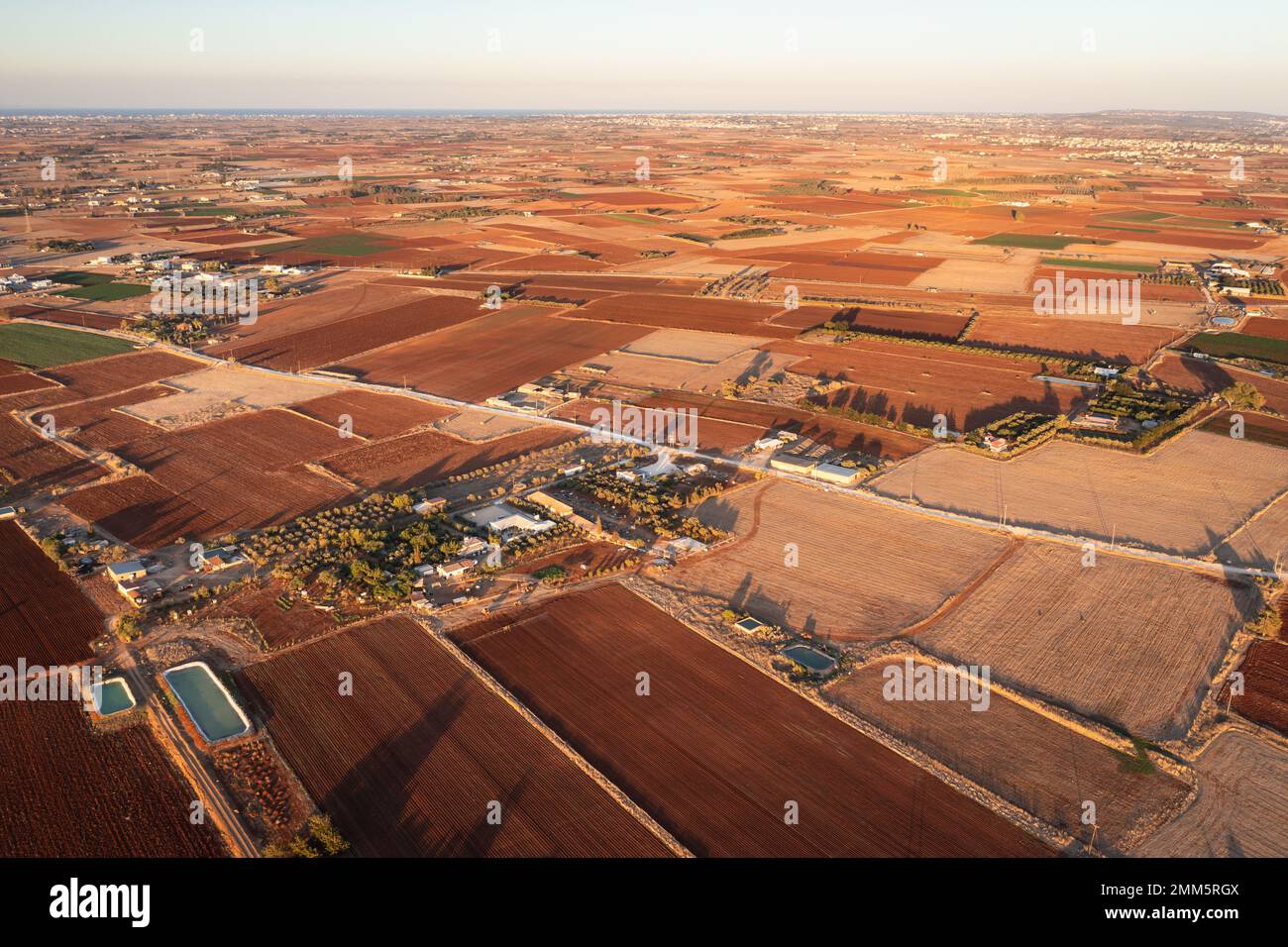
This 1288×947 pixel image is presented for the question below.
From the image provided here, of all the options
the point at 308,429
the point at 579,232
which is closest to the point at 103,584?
the point at 308,429

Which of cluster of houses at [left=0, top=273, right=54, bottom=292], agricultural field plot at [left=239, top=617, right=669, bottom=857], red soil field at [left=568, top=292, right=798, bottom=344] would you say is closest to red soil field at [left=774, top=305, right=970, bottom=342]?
red soil field at [left=568, top=292, right=798, bottom=344]

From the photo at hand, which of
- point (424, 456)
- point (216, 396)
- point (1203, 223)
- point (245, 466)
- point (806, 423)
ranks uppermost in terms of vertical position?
point (1203, 223)

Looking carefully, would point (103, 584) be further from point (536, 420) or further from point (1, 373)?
point (1, 373)

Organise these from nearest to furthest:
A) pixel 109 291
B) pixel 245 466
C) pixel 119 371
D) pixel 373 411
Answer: pixel 245 466 < pixel 373 411 < pixel 119 371 < pixel 109 291

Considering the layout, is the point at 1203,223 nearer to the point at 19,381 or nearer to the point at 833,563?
the point at 833,563

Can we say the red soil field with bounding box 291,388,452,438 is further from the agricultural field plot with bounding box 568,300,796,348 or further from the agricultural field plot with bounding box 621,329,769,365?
A: the agricultural field plot with bounding box 568,300,796,348

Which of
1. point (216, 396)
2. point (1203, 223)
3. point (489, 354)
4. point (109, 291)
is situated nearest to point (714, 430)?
point (489, 354)

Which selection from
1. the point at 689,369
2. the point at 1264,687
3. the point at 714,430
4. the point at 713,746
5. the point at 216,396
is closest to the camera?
the point at 713,746
